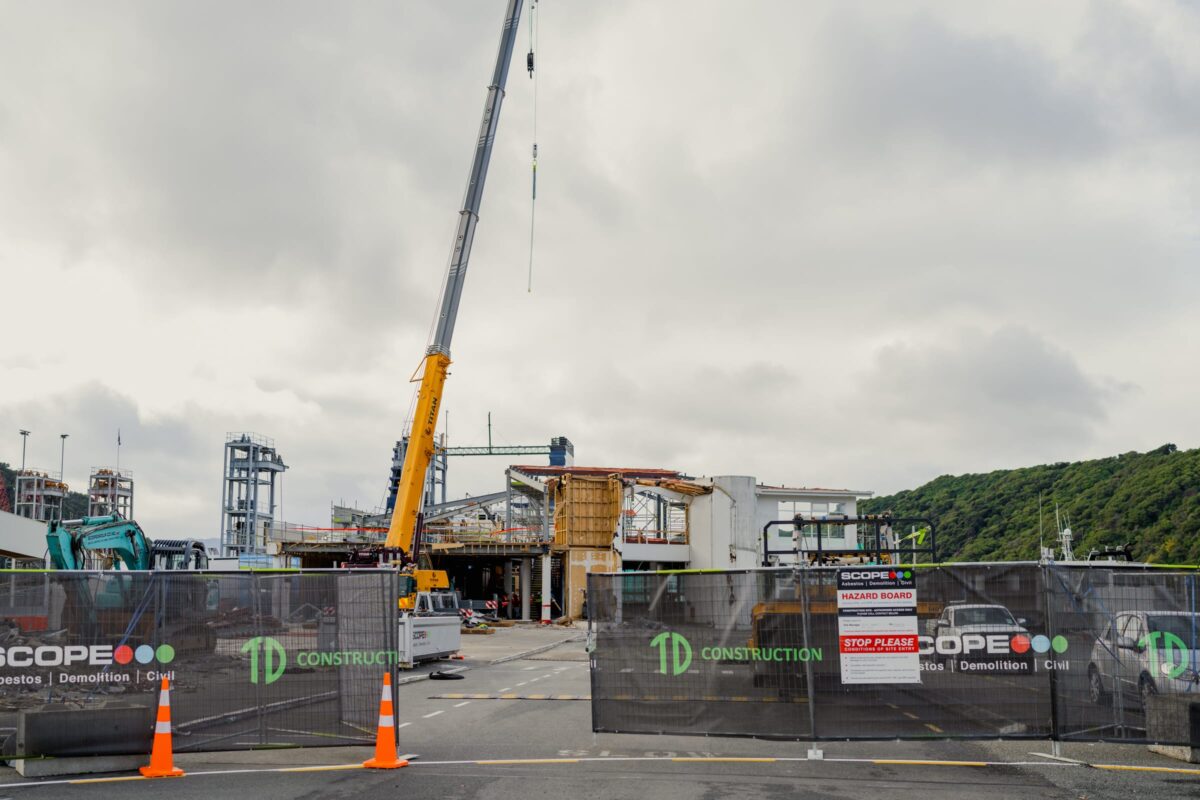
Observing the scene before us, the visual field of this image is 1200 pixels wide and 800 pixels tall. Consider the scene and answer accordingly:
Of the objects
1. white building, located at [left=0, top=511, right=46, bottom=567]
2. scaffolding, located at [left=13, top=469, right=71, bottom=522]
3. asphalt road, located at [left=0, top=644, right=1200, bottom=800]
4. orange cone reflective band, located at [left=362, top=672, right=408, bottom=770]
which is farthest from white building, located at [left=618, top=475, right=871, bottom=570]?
scaffolding, located at [left=13, top=469, right=71, bottom=522]

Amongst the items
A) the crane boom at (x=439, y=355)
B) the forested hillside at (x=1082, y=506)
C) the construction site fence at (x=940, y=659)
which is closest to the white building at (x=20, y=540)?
the crane boom at (x=439, y=355)

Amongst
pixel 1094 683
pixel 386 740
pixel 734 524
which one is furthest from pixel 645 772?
pixel 734 524

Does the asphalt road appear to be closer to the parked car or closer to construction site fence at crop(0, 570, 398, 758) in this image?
construction site fence at crop(0, 570, 398, 758)

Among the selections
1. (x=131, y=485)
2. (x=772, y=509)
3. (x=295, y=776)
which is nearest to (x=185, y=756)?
(x=295, y=776)

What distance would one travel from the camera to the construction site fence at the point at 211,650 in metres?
11.1

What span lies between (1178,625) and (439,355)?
21803 millimetres

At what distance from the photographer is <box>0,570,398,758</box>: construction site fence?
11.1 meters

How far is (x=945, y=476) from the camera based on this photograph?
16288cm

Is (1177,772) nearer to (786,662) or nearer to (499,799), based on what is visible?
(786,662)

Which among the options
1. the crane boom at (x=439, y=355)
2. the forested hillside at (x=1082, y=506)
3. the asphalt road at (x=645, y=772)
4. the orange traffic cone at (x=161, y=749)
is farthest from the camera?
the forested hillside at (x=1082, y=506)

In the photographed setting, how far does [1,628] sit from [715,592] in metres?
8.12

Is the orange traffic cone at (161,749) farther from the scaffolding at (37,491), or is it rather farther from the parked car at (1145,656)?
the scaffolding at (37,491)

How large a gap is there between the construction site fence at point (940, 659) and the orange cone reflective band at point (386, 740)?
2.55 metres

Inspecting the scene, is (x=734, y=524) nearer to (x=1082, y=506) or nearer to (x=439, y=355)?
(x=439, y=355)
